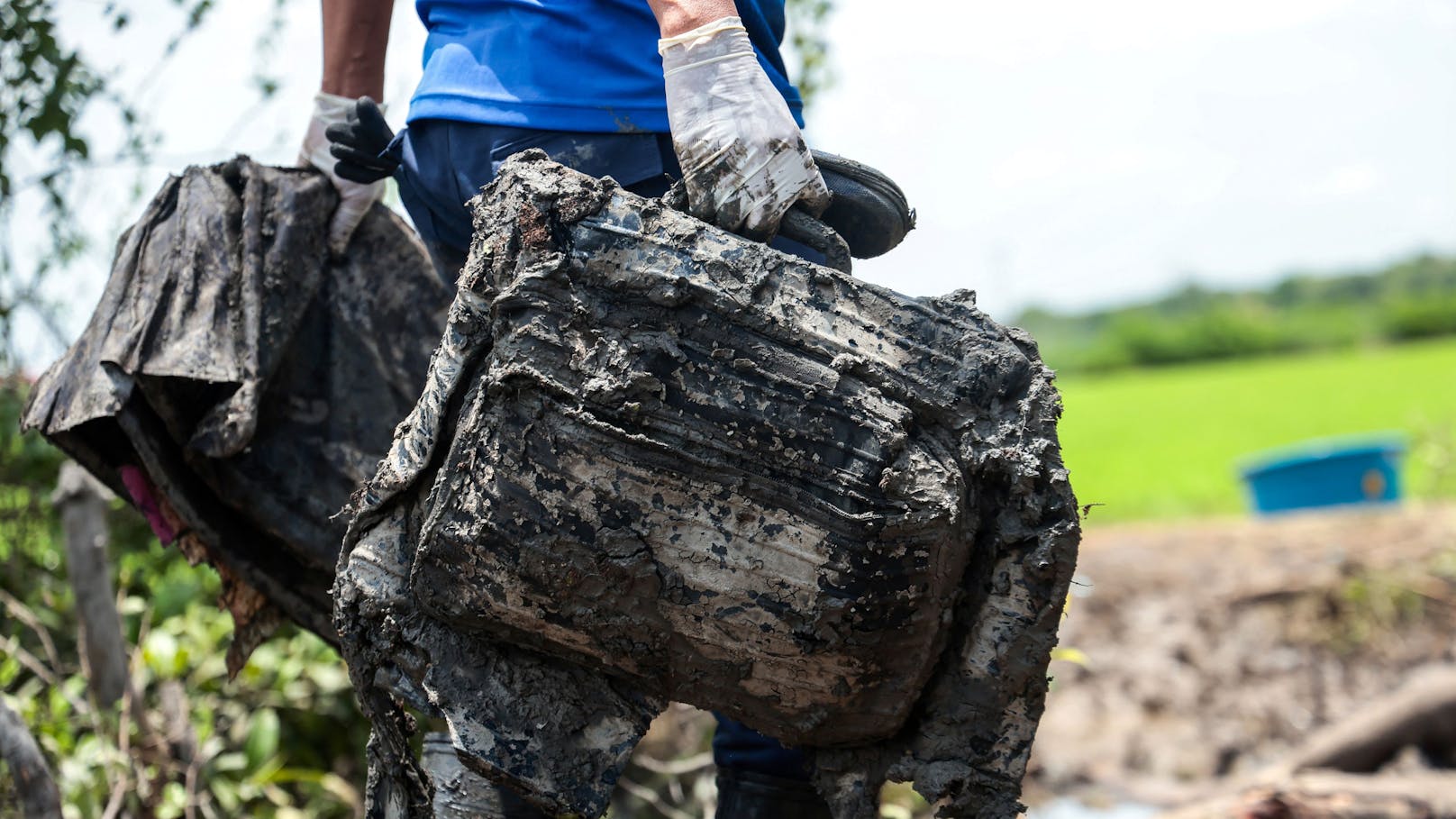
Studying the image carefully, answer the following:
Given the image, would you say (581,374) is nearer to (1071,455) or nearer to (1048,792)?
(1048,792)

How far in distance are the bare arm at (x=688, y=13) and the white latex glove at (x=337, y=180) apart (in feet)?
2.69

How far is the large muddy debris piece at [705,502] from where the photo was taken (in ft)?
4.44

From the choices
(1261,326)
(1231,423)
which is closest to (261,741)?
(1231,423)

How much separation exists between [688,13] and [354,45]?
0.86 meters

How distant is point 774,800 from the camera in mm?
1733

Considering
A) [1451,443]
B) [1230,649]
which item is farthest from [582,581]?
[1451,443]

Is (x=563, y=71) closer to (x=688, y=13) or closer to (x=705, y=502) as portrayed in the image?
(x=688, y=13)

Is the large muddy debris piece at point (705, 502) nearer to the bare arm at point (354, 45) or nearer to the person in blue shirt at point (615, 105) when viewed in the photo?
the person in blue shirt at point (615, 105)

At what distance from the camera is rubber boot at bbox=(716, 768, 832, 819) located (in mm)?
1729

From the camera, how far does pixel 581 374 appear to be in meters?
1.36

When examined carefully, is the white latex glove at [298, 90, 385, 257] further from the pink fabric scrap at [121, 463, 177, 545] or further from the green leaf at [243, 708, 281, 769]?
the green leaf at [243, 708, 281, 769]

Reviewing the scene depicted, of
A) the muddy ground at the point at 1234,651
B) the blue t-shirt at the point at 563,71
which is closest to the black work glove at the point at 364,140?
the blue t-shirt at the point at 563,71

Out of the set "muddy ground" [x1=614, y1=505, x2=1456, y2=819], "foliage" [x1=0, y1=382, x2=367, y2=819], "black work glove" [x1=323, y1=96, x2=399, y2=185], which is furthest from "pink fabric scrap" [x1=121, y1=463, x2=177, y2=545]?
"muddy ground" [x1=614, y1=505, x2=1456, y2=819]

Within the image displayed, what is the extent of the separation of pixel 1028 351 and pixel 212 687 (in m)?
2.85
